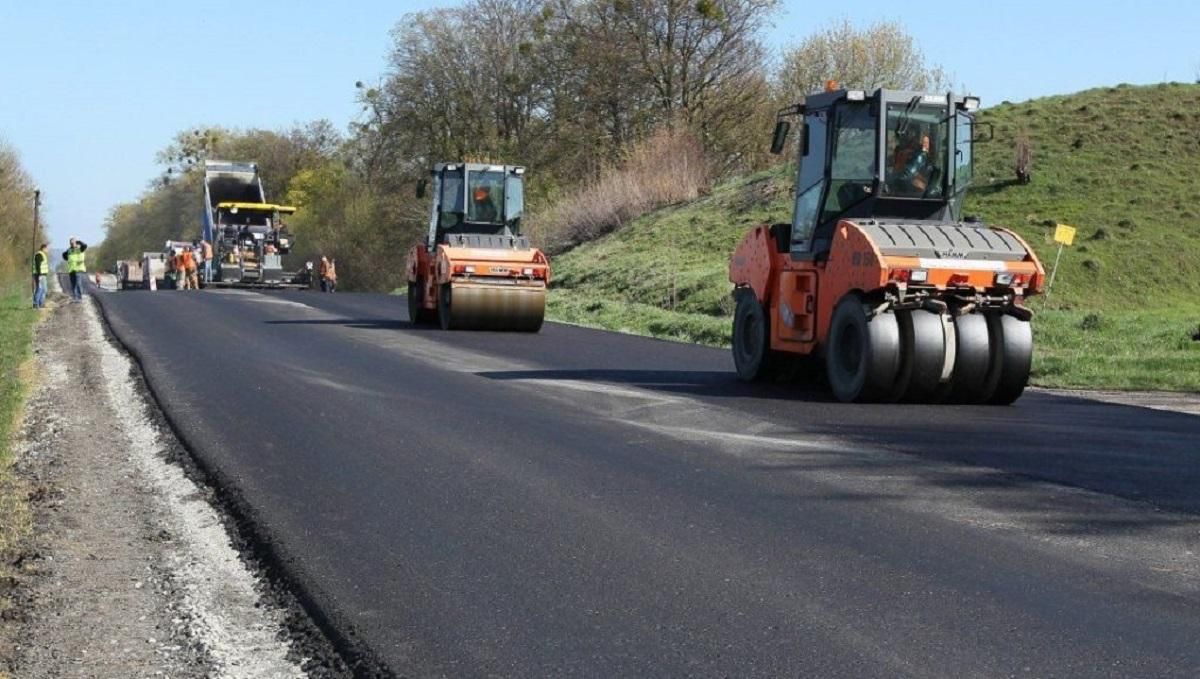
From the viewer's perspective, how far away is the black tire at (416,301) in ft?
92.4

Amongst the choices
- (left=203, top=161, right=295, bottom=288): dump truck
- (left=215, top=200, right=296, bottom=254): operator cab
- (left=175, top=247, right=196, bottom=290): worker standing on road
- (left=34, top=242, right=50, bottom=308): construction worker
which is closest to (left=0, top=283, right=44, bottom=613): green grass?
(left=34, top=242, right=50, bottom=308): construction worker

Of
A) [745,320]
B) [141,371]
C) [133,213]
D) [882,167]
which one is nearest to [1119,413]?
[882,167]

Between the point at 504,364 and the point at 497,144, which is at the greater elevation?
the point at 497,144

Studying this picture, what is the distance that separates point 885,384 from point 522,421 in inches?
136

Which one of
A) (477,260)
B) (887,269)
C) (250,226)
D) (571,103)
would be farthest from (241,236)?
(887,269)

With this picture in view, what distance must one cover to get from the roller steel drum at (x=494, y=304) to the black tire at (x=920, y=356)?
1141 cm

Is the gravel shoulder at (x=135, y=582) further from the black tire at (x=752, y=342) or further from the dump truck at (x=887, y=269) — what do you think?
the black tire at (x=752, y=342)

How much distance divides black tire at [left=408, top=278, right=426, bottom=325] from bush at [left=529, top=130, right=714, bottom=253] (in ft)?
74.8

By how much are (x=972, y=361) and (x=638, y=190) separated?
37.5 metres

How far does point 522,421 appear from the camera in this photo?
13281mm

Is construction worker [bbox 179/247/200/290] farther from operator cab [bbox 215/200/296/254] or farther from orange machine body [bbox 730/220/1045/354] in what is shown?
orange machine body [bbox 730/220/1045/354]

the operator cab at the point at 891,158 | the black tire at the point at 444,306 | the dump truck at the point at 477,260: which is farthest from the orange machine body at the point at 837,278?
the black tire at the point at 444,306

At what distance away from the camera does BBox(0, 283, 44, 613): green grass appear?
28.1 ft

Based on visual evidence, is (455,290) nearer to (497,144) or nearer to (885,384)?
(885,384)
